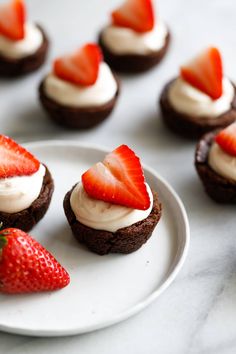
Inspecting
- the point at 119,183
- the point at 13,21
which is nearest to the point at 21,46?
the point at 13,21

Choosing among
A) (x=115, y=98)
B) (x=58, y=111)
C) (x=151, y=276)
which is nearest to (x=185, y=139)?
(x=115, y=98)

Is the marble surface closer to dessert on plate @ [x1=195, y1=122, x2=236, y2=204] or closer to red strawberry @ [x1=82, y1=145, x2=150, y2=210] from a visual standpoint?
dessert on plate @ [x1=195, y1=122, x2=236, y2=204]

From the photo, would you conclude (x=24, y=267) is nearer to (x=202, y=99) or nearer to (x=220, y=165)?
(x=220, y=165)

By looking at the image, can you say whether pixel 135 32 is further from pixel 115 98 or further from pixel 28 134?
pixel 28 134

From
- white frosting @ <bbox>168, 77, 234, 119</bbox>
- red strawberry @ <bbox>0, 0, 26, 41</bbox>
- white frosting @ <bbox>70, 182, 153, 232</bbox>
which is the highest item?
red strawberry @ <bbox>0, 0, 26, 41</bbox>

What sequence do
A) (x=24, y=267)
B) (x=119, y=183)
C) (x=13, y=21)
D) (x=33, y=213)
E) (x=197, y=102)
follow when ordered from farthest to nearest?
1. (x=13, y=21)
2. (x=197, y=102)
3. (x=33, y=213)
4. (x=119, y=183)
5. (x=24, y=267)

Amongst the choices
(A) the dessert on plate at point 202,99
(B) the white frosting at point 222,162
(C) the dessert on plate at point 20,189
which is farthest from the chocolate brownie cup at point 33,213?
(A) the dessert on plate at point 202,99

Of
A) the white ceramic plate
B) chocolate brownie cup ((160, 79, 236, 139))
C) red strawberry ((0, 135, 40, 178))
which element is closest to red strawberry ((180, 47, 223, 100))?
chocolate brownie cup ((160, 79, 236, 139))
